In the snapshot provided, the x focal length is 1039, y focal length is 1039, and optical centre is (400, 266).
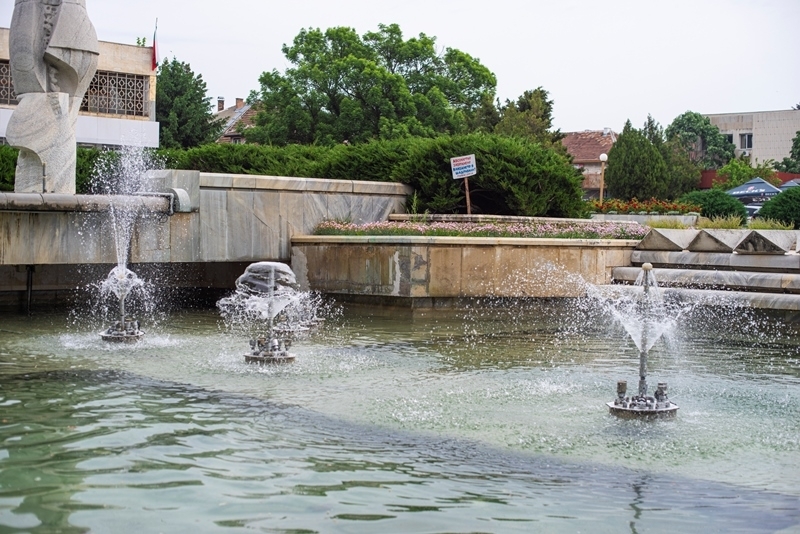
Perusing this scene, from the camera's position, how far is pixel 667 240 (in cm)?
1608

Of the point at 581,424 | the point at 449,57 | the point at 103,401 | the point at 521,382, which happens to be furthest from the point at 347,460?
the point at 449,57

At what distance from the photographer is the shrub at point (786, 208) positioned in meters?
22.8

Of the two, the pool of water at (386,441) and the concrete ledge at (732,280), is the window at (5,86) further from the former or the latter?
the concrete ledge at (732,280)

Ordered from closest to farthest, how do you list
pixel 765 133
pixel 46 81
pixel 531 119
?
pixel 46 81, pixel 531 119, pixel 765 133

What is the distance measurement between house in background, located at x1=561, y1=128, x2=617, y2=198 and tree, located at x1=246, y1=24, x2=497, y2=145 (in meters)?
10.4

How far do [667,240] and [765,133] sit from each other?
7066 centimetres

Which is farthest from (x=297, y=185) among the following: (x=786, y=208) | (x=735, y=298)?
(x=786, y=208)

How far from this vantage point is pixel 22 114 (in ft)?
46.5

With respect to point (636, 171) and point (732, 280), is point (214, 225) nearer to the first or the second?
point (732, 280)

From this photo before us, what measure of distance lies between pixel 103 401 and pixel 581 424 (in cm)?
340

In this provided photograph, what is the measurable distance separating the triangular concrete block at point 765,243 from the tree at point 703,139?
69446 millimetres

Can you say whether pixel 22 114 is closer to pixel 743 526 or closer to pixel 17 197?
pixel 17 197

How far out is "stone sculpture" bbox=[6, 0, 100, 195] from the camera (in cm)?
1414

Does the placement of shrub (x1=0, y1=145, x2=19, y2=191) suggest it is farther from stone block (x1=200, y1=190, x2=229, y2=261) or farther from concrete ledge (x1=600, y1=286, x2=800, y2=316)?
concrete ledge (x1=600, y1=286, x2=800, y2=316)
